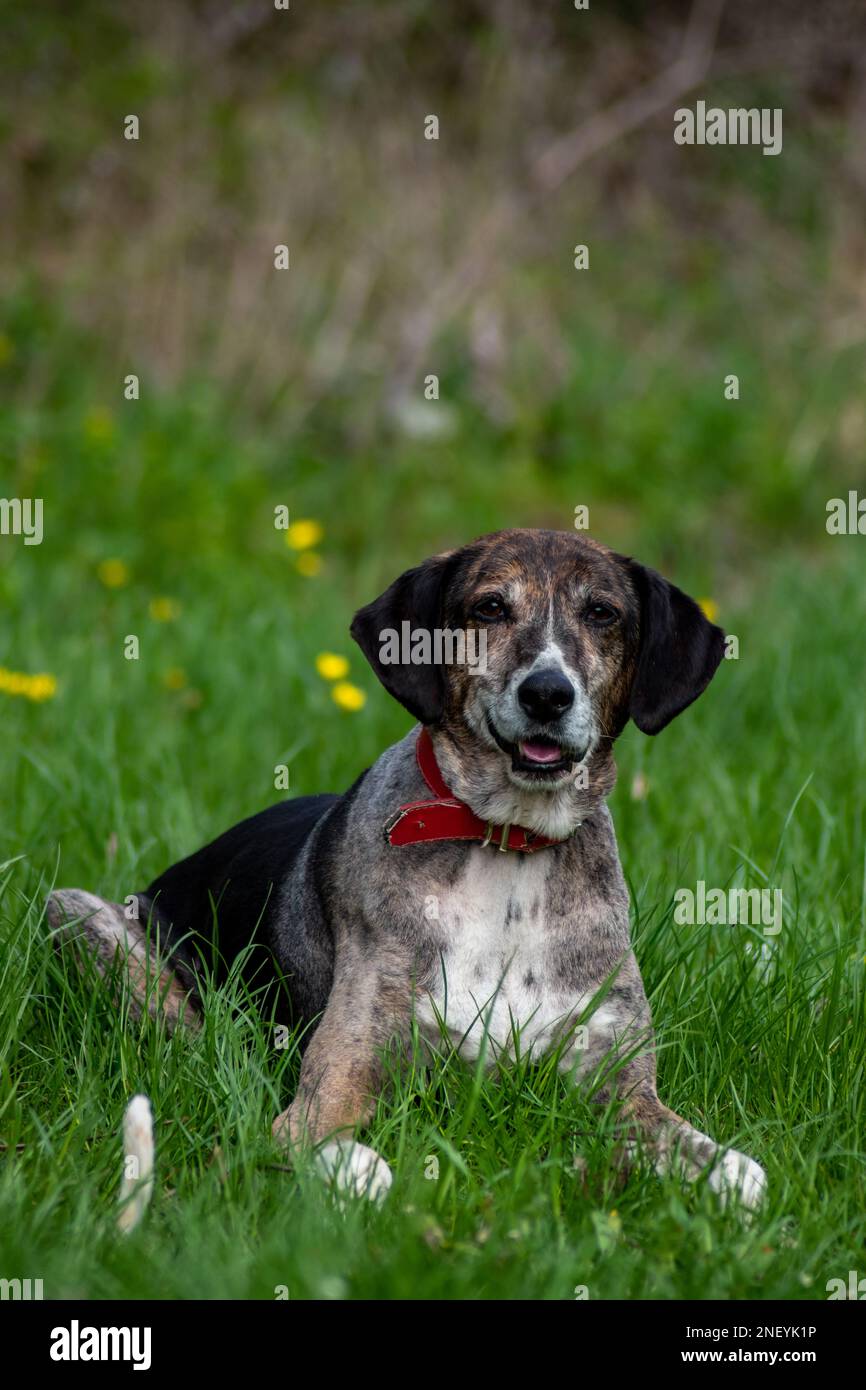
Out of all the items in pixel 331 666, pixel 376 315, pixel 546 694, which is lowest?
pixel 546 694

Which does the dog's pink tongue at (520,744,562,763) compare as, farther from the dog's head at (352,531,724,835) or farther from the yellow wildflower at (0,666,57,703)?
the yellow wildflower at (0,666,57,703)

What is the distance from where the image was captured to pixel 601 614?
3.56m

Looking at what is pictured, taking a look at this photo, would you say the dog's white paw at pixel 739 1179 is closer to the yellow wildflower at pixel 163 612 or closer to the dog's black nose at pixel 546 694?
the dog's black nose at pixel 546 694

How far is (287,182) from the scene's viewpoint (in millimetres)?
9820

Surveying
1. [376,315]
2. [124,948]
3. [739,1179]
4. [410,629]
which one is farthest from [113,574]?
[739,1179]

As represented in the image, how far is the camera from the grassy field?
9.78 feet

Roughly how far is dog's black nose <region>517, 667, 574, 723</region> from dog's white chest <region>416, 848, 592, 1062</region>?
0.39 meters

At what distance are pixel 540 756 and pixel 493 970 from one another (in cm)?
46

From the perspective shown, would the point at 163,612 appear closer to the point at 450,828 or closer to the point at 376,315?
the point at 450,828

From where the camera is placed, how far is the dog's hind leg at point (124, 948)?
3732 millimetres

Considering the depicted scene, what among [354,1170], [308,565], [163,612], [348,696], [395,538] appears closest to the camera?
[354,1170]

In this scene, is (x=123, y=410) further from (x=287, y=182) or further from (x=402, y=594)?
(x=402, y=594)

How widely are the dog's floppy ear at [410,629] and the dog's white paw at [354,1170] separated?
3.11ft
